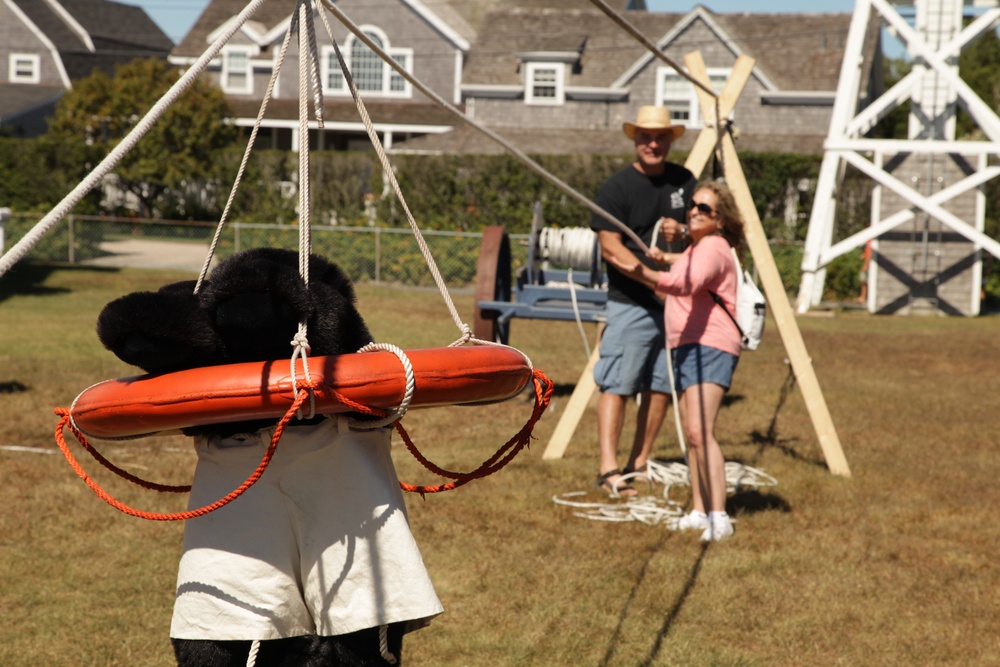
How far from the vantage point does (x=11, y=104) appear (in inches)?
1460

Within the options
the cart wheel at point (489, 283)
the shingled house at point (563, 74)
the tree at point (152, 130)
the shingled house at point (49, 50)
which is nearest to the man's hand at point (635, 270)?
the cart wheel at point (489, 283)

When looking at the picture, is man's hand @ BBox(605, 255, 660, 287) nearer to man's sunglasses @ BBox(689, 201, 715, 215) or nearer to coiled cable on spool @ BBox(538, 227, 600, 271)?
man's sunglasses @ BBox(689, 201, 715, 215)

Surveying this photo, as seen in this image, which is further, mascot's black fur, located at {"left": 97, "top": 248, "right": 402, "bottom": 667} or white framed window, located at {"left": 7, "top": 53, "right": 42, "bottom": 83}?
white framed window, located at {"left": 7, "top": 53, "right": 42, "bottom": 83}

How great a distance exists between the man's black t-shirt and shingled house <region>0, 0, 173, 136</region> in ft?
108

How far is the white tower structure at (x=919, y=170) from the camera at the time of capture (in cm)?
1673

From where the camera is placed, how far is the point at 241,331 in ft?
7.80

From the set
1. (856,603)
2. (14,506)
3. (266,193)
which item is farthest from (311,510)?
(266,193)

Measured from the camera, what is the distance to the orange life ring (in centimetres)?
220

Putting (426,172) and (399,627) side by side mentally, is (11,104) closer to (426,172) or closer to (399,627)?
(426,172)

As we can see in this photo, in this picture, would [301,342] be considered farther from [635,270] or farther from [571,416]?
[571,416]

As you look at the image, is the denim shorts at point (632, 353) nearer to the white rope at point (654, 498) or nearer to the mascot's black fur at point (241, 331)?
the white rope at point (654, 498)

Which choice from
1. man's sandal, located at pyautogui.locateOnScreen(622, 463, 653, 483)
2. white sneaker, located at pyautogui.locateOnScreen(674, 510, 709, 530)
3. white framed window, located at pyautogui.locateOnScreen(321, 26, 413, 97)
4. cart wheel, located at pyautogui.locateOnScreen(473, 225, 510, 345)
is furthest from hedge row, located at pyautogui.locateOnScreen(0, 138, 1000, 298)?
white sneaker, located at pyautogui.locateOnScreen(674, 510, 709, 530)

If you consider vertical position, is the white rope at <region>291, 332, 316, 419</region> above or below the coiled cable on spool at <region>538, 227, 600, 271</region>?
below

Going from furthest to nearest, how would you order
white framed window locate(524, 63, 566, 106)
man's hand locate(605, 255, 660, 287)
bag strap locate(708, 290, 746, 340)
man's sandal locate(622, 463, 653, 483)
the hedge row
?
white framed window locate(524, 63, 566, 106) → the hedge row → man's sandal locate(622, 463, 653, 483) → man's hand locate(605, 255, 660, 287) → bag strap locate(708, 290, 746, 340)
